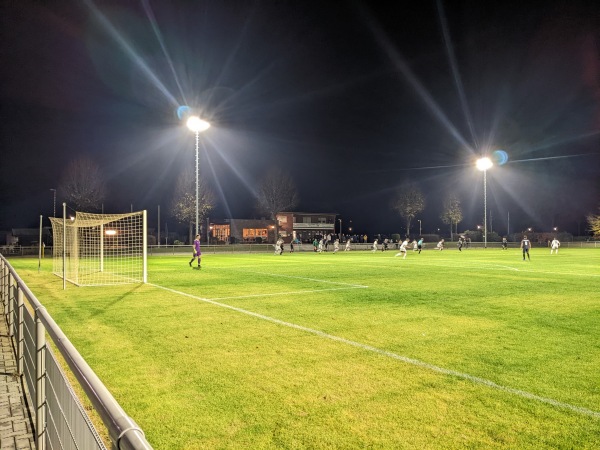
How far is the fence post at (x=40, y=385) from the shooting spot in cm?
327

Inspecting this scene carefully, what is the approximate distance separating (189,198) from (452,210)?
2032 inches

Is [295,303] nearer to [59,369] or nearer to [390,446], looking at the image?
[390,446]

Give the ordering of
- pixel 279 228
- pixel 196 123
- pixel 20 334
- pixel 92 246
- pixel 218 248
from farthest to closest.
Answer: pixel 279 228 < pixel 218 248 < pixel 196 123 < pixel 92 246 < pixel 20 334

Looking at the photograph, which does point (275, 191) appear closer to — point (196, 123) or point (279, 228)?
point (279, 228)

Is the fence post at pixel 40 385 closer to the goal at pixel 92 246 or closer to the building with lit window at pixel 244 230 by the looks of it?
the goal at pixel 92 246

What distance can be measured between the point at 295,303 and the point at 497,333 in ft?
17.1

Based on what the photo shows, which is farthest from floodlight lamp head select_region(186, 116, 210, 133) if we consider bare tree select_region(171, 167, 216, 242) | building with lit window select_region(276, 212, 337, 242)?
building with lit window select_region(276, 212, 337, 242)

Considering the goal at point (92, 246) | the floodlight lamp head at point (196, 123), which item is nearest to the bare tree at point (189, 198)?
the floodlight lamp head at point (196, 123)

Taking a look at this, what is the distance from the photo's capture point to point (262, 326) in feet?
28.1

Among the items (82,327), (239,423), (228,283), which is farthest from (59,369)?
(228,283)

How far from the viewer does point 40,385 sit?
134 inches

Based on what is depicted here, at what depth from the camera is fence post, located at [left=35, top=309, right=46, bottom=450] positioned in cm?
327

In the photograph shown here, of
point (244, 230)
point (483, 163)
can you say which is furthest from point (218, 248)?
point (483, 163)

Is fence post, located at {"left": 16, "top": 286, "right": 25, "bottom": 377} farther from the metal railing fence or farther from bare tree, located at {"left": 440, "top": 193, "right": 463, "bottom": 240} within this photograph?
bare tree, located at {"left": 440, "top": 193, "right": 463, "bottom": 240}
